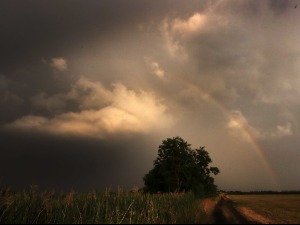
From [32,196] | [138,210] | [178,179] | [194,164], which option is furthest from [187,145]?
[32,196]

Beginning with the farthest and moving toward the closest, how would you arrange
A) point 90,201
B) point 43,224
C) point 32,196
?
point 90,201, point 32,196, point 43,224

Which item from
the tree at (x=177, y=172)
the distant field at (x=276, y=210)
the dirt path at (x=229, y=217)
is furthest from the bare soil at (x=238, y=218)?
the tree at (x=177, y=172)

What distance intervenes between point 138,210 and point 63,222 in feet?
25.5

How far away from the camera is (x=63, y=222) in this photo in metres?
19.7

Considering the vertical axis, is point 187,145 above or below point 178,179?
above

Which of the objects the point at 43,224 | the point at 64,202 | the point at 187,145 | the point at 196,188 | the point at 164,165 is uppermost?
the point at 187,145

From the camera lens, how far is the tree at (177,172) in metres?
79.6

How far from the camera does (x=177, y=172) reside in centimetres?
8106

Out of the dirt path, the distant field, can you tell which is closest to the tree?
the distant field

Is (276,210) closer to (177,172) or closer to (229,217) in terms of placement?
(229,217)

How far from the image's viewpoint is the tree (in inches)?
3135

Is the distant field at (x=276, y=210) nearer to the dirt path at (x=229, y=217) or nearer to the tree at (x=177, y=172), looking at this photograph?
the dirt path at (x=229, y=217)

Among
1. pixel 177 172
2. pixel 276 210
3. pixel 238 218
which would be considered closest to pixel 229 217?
pixel 238 218

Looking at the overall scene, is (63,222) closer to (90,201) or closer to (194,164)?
(90,201)
